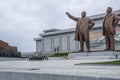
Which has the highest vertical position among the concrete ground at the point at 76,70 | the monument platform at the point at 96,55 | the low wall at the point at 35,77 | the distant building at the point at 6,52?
the distant building at the point at 6,52

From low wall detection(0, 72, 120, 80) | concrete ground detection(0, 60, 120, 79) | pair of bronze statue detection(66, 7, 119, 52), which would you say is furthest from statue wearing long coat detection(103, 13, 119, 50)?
low wall detection(0, 72, 120, 80)

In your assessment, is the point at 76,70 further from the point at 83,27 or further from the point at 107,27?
the point at 83,27

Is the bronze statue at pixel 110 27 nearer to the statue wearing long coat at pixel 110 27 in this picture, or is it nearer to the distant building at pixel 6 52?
the statue wearing long coat at pixel 110 27

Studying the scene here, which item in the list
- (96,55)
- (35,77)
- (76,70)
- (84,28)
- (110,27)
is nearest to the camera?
(35,77)

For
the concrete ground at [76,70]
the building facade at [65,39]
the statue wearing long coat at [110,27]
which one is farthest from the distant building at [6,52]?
the concrete ground at [76,70]

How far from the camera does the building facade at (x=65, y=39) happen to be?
193 feet

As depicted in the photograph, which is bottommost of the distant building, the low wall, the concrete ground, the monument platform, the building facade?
the low wall

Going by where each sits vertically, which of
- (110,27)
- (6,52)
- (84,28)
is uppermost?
(84,28)

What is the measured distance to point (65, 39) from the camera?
70.7m

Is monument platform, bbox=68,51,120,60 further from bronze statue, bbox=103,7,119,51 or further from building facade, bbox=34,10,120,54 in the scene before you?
building facade, bbox=34,10,120,54

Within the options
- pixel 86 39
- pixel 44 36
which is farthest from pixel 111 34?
pixel 44 36

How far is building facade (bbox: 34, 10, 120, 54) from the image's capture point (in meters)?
58.8

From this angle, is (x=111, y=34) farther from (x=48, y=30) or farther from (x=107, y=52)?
(x=48, y=30)

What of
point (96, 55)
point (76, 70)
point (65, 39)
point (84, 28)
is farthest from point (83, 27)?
point (65, 39)
